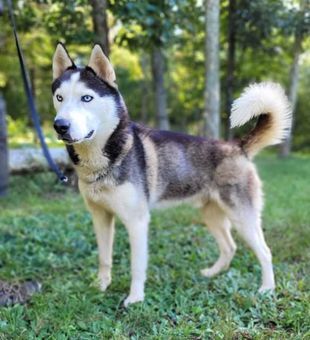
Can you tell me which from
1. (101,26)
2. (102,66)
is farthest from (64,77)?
(101,26)

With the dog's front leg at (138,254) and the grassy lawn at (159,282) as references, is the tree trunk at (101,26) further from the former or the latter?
the dog's front leg at (138,254)

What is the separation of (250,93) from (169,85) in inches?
774

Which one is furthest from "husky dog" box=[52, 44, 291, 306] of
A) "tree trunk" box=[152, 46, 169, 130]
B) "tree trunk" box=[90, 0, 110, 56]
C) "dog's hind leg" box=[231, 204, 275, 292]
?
"tree trunk" box=[152, 46, 169, 130]

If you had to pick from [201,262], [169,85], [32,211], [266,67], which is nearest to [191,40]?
[266,67]

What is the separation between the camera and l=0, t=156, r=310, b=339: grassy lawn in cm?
271

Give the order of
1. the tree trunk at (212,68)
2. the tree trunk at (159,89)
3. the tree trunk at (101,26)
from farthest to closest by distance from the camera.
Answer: the tree trunk at (159,89) → the tree trunk at (212,68) → the tree trunk at (101,26)

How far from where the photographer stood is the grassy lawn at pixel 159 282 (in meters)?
2.71

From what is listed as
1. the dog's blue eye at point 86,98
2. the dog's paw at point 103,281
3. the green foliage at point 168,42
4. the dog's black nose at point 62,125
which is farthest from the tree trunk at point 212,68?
the dog's black nose at point 62,125

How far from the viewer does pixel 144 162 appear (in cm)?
326

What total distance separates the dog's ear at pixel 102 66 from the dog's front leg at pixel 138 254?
1000mm

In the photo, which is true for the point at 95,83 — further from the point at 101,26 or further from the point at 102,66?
the point at 101,26

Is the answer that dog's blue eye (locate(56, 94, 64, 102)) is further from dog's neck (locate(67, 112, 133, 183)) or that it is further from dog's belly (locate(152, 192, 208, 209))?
dog's belly (locate(152, 192, 208, 209))

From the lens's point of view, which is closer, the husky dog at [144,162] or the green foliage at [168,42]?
the husky dog at [144,162]

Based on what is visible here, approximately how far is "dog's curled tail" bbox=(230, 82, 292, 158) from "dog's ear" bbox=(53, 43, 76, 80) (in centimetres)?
121
